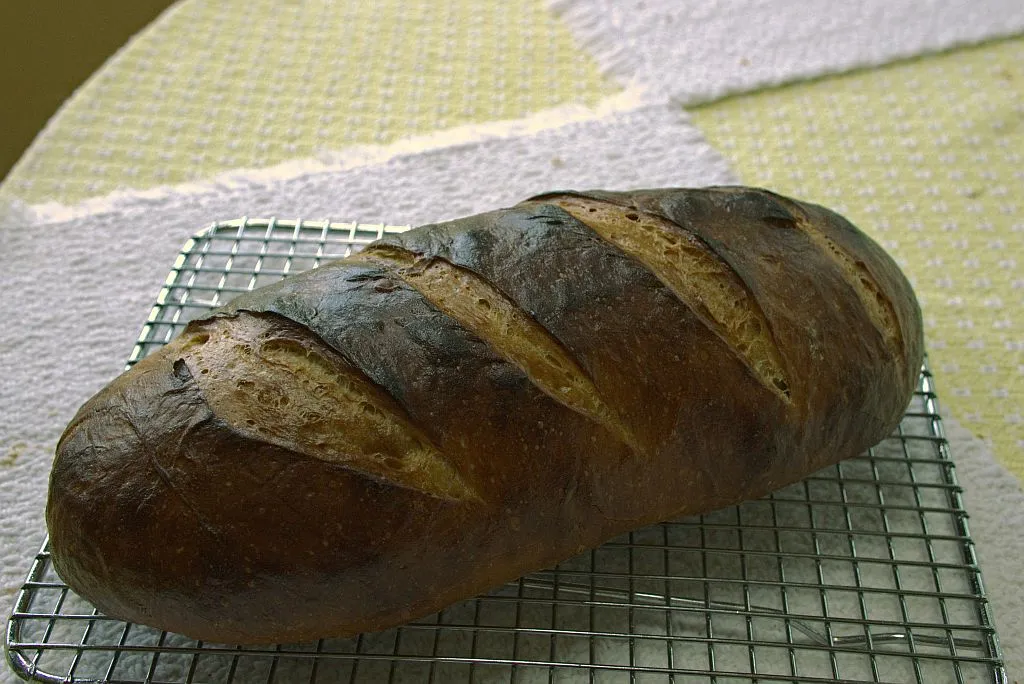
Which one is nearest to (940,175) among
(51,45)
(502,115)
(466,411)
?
(502,115)

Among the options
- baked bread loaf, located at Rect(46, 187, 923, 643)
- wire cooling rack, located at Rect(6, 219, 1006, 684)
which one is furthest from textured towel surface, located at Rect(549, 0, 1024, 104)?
wire cooling rack, located at Rect(6, 219, 1006, 684)

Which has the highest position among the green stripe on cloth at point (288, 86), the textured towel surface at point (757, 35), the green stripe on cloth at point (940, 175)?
the green stripe on cloth at point (288, 86)

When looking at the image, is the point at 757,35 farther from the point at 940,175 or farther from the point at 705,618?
the point at 705,618

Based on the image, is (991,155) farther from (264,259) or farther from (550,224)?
(264,259)

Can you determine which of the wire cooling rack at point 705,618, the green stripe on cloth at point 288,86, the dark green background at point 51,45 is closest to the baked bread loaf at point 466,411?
the wire cooling rack at point 705,618

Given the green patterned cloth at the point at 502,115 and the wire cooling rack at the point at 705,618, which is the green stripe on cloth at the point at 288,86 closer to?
the green patterned cloth at the point at 502,115

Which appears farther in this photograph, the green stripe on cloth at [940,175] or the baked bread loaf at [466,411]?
the green stripe on cloth at [940,175]

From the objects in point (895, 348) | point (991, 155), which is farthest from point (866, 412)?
point (991, 155)
